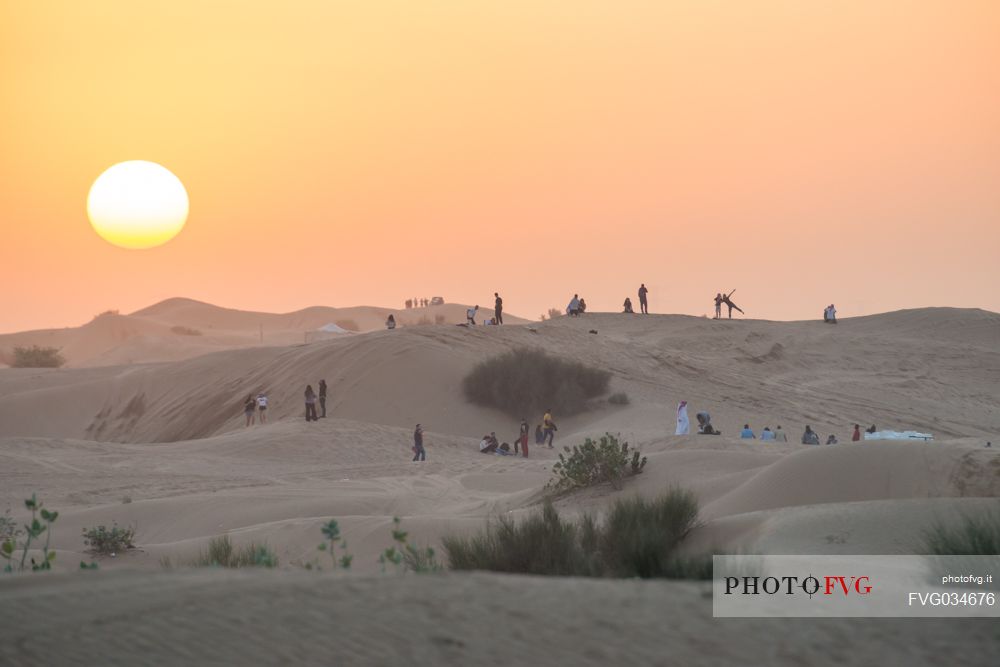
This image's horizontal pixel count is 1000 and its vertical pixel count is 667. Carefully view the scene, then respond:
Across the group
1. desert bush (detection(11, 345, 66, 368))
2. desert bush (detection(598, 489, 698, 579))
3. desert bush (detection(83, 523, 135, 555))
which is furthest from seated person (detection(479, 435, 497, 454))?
desert bush (detection(11, 345, 66, 368))

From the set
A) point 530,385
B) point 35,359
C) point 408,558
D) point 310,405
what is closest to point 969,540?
point 408,558

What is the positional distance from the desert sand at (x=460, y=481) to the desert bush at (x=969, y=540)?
1295 mm

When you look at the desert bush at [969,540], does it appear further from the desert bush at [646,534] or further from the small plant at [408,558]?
the small plant at [408,558]

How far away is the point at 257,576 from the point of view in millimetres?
5918

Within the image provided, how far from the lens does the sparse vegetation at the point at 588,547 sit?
28.0 feet

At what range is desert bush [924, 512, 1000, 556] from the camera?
816 cm

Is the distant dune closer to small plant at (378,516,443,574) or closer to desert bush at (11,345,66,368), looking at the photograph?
desert bush at (11,345,66,368)

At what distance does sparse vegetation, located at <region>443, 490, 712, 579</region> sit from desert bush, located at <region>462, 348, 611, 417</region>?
3003cm

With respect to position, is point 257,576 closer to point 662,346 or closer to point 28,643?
point 28,643

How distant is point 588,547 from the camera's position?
9.88m

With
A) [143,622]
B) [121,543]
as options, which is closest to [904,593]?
[143,622]

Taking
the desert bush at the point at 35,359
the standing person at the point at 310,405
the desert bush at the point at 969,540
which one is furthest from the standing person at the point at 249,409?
the desert bush at the point at 35,359

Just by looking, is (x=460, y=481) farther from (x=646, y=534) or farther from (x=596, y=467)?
(x=646, y=534)

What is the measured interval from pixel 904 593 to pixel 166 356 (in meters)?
82.3
